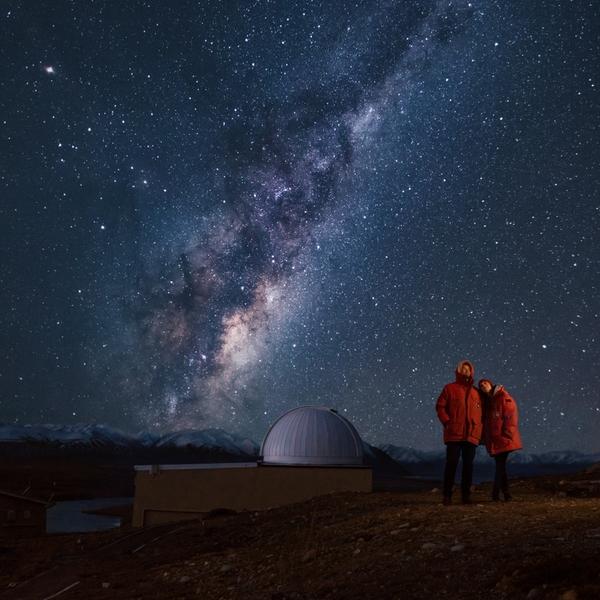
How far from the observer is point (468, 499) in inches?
448

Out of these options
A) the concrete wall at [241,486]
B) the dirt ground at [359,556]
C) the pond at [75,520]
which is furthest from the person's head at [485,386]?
the pond at [75,520]

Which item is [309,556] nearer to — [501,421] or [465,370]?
[465,370]

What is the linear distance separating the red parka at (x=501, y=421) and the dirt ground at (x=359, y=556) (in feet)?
3.12

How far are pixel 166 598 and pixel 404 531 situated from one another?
125 inches

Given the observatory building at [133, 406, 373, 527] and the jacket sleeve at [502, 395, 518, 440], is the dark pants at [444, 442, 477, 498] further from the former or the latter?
the observatory building at [133, 406, 373, 527]

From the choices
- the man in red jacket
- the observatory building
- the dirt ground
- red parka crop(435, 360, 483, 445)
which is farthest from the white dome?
red parka crop(435, 360, 483, 445)

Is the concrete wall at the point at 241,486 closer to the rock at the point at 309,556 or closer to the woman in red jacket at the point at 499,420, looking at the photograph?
the woman in red jacket at the point at 499,420

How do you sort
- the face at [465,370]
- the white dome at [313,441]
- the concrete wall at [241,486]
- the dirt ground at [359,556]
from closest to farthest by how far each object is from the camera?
1. the dirt ground at [359,556]
2. the face at [465,370]
3. the concrete wall at [241,486]
4. the white dome at [313,441]

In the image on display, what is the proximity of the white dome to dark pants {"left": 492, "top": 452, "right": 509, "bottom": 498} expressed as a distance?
14301 mm

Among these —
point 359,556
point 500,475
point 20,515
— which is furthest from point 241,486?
point 20,515

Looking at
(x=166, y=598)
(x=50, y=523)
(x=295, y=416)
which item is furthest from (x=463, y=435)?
(x=50, y=523)

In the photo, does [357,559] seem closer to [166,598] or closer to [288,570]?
[288,570]

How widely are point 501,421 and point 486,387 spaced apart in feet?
2.01

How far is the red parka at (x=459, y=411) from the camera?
34.8 ft
